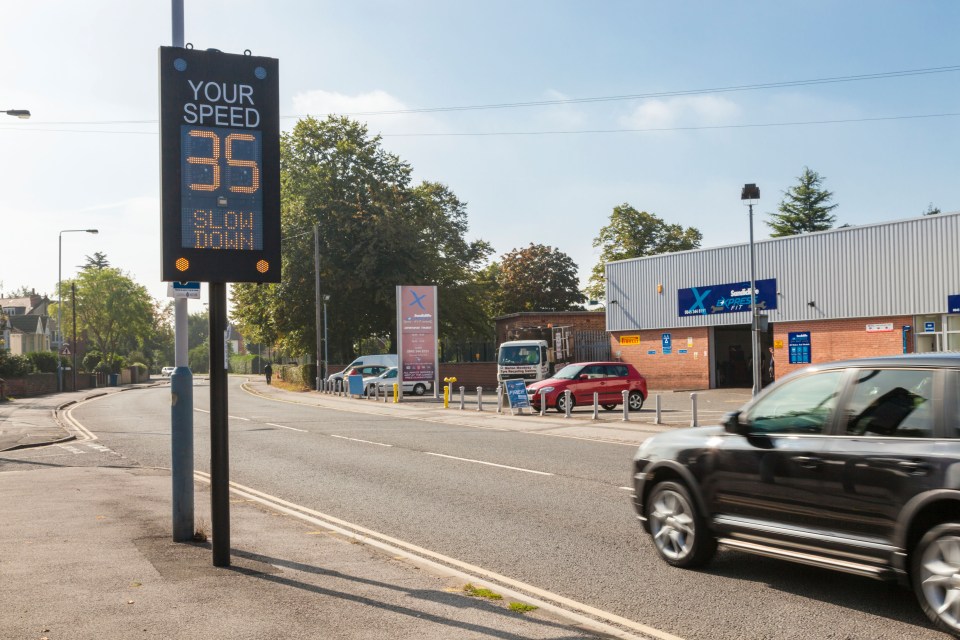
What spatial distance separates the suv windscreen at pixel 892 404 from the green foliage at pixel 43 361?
62.1 m

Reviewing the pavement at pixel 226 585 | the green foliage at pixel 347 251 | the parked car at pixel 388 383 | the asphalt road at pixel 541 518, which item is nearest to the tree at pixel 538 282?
the green foliage at pixel 347 251

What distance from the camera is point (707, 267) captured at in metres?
46.2

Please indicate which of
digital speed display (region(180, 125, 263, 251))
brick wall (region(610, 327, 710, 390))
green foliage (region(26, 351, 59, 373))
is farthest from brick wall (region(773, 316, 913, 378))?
green foliage (region(26, 351, 59, 373))

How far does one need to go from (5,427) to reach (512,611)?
2340 cm

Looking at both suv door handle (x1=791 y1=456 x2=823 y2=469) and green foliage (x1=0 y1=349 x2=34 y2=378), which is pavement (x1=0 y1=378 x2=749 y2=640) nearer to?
suv door handle (x1=791 y1=456 x2=823 y2=469)

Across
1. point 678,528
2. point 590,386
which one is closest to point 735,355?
point 590,386

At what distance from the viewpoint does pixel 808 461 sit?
624 centimetres

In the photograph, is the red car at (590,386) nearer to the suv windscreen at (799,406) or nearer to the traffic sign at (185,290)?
the traffic sign at (185,290)

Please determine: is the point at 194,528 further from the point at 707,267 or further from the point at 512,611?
the point at 707,267

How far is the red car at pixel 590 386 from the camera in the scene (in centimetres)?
2850

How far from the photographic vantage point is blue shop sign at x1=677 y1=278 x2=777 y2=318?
43188mm

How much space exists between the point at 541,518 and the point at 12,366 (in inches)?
1983

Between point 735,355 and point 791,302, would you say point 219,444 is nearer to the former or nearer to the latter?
point 791,302

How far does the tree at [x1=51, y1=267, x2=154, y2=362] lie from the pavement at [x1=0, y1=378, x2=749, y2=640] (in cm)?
10205
